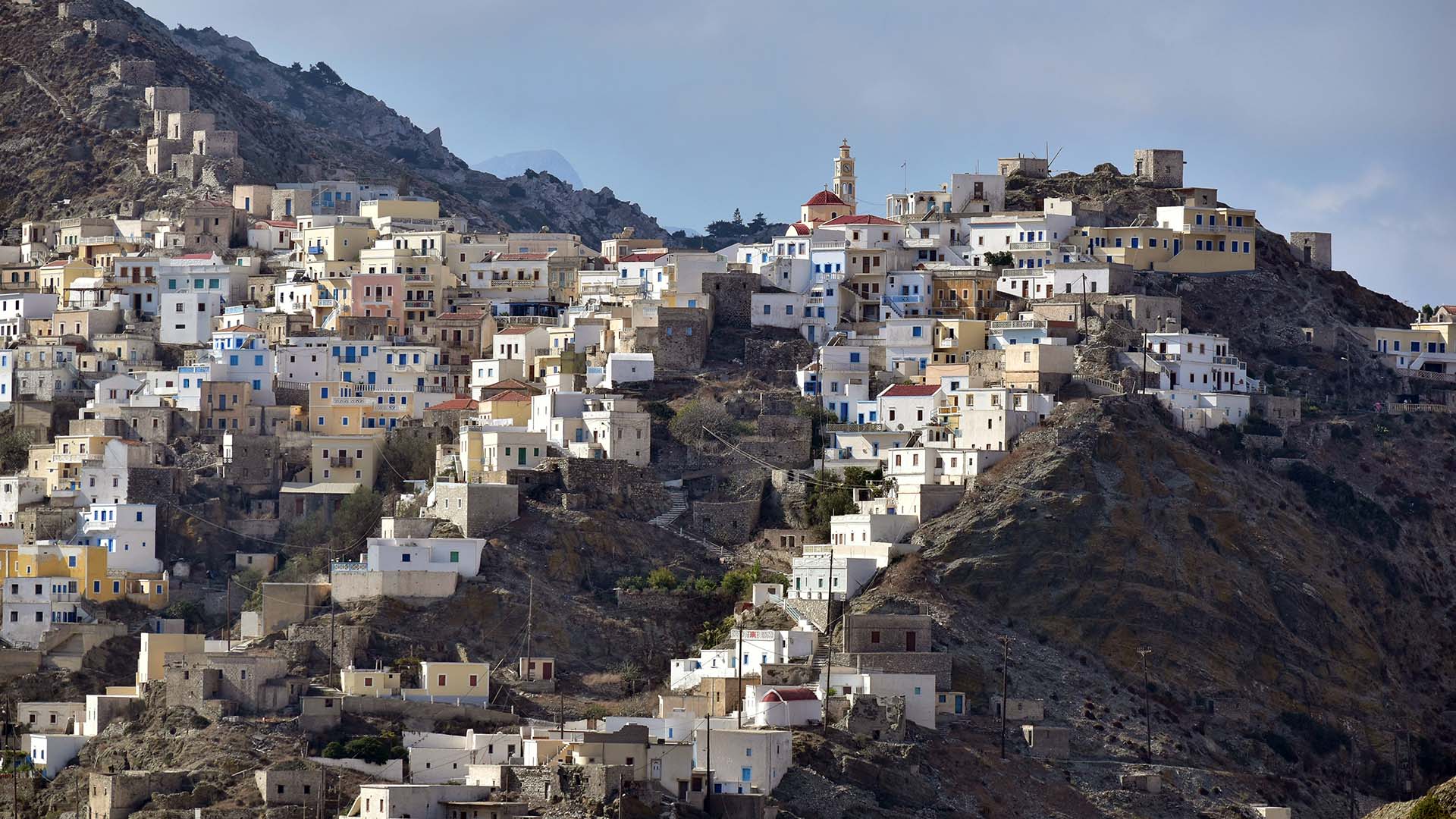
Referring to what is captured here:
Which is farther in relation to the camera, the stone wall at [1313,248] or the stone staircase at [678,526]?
the stone wall at [1313,248]

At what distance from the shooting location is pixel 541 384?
289 feet

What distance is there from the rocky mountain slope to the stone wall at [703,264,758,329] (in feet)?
81.4

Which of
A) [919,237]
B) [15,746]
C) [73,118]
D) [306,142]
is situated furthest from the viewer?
[306,142]

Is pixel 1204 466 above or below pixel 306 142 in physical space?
below

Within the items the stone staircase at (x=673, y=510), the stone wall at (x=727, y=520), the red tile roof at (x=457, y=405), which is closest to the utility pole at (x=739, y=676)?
the stone wall at (x=727, y=520)

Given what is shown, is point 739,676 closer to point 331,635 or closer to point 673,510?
point 331,635

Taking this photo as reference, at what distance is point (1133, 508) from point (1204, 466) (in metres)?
3.58

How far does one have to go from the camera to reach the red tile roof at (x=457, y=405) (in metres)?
86.5

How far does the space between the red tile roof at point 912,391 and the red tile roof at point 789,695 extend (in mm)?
16142

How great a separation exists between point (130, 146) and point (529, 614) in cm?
4219

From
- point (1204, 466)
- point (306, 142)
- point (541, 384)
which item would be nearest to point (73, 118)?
point (306, 142)

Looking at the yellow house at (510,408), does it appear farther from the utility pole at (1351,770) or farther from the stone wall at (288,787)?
the utility pole at (1351,770)

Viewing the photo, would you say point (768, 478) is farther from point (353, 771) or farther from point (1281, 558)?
point (353, 771)

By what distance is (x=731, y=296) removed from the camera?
91.4 meters
